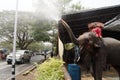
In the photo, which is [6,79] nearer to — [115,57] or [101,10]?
[101,10]

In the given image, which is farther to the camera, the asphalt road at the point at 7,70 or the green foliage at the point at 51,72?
the asphalt road at the point at 7,70

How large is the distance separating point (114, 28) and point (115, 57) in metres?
1.83

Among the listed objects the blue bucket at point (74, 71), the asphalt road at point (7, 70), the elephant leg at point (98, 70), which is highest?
the elephant leg at point (98, 70)

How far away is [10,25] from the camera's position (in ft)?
148

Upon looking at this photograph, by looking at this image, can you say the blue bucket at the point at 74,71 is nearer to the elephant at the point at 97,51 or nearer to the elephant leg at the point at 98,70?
the elephant at the point at 97,51

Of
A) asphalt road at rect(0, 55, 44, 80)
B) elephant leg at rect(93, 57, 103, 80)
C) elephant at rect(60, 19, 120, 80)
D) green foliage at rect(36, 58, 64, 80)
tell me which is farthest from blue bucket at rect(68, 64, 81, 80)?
asphalt road at rect(0, 55, 44, 80)

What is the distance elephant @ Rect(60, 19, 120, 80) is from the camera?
5.20 m

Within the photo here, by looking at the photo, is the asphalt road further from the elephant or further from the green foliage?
the elephant

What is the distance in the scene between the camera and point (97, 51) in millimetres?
5445

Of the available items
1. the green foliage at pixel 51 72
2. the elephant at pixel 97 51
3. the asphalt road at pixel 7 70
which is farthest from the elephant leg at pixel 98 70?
the asphalt road at pixel 7 70

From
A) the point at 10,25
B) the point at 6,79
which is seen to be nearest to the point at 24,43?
the point at 10,25

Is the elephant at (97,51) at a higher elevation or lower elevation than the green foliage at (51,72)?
higher

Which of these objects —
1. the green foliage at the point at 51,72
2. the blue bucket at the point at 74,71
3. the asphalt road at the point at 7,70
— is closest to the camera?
the green foliage at the point at 51,72

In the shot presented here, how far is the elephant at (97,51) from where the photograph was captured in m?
5.20
